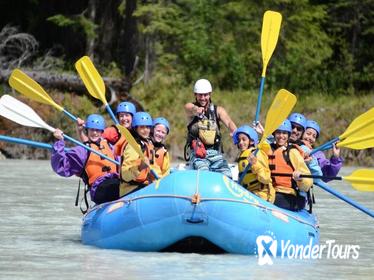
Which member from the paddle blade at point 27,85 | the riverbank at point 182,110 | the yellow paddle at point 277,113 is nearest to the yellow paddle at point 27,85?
the paddle blade at point 27,85

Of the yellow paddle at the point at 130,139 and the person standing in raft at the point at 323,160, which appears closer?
the yellow paddle at the point at 130,139

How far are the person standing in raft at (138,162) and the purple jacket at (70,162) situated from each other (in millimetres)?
479

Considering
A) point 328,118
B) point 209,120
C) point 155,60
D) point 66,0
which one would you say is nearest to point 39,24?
point 66,0

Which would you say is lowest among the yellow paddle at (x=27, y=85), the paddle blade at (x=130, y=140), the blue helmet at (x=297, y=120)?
the paddle blade at (x=130, y=140)

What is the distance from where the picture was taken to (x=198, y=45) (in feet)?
93.2

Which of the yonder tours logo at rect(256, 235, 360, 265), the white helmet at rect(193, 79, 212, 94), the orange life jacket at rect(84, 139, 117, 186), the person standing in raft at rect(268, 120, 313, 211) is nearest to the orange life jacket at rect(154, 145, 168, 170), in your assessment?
the orange life jacket at rect(84, 139, 117, 186)

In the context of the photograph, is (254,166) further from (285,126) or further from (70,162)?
(70,162)

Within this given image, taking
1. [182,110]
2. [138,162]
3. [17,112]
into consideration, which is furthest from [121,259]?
[182,110]

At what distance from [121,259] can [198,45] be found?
64.6 feet

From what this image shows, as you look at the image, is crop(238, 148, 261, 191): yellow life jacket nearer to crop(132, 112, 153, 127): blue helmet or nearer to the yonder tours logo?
the yonder tours logo

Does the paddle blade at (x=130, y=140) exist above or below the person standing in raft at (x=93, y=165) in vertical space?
above

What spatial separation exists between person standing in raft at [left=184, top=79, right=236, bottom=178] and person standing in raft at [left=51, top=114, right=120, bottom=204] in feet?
2.47

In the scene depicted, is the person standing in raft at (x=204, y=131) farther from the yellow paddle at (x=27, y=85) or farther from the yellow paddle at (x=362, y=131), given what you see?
the yellow paddle at (x=27, y=85)

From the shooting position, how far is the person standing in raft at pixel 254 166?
960cm
